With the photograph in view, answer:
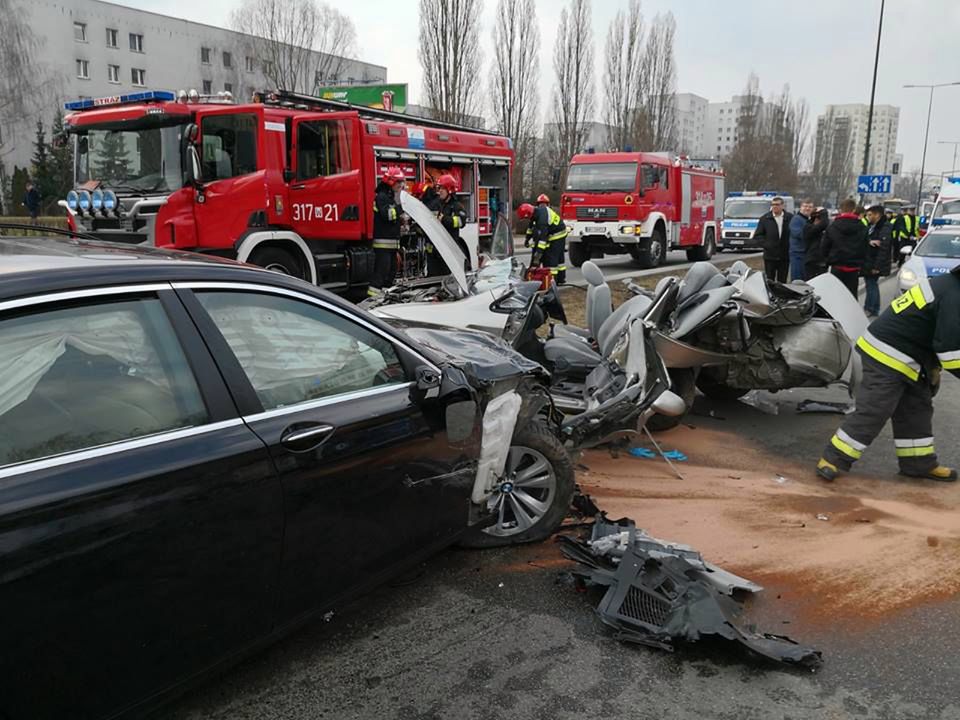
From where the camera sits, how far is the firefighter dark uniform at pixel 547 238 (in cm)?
1187

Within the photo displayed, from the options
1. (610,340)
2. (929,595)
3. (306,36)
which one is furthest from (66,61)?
(929,595)

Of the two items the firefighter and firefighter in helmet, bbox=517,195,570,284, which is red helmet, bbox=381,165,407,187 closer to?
the firefighter

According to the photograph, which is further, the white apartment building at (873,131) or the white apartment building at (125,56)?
the white apartment building at (873,131)

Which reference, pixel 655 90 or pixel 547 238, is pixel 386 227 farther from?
pixel 655 90

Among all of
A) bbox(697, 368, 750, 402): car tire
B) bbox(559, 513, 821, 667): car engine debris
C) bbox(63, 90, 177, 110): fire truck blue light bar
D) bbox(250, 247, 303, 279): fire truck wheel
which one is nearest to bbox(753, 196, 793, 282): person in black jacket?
bbox(697, 368, 750, 402): car tire

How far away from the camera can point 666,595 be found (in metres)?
3.23

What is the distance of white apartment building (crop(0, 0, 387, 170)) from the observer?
4428cm

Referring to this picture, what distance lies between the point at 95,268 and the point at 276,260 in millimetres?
8375

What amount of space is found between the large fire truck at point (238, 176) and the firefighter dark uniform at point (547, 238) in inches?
95.1

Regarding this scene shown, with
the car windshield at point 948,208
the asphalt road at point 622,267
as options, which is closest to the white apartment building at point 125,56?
the asphalt road at point 622,267

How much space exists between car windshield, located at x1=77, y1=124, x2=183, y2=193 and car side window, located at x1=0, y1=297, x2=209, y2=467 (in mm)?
8114

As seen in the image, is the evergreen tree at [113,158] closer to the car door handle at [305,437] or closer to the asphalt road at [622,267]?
the asphalt road at [622,267]

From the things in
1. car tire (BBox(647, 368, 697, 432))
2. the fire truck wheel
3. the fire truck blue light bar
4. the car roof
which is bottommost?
car tire (BBox(647, 368, 697, 432))

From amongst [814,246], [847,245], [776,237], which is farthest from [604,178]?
[847,245]
